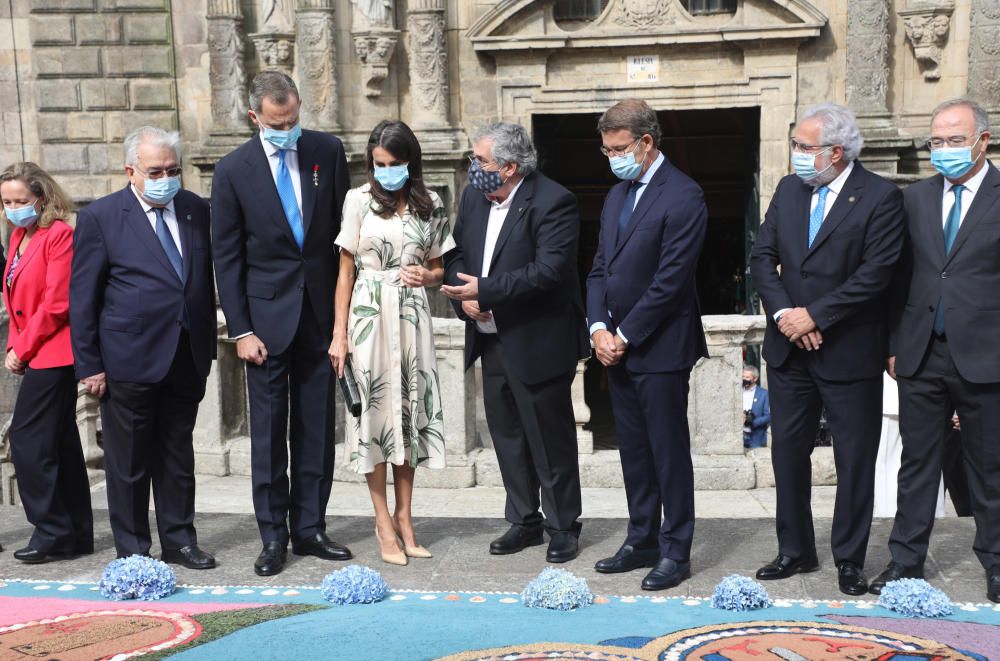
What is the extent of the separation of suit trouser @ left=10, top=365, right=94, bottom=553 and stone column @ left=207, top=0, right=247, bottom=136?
741 cm

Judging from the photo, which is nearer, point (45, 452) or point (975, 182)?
point (975, 182)

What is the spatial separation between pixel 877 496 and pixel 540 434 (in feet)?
7.94

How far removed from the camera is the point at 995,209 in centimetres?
466

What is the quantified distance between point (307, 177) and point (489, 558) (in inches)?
69.6

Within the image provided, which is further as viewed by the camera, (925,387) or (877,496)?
(877,496)

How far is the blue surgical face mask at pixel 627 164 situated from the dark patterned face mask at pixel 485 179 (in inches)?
19.2

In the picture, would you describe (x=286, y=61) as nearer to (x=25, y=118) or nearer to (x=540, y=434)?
(x=25, y=118)

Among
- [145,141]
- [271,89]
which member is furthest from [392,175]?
[145,141]

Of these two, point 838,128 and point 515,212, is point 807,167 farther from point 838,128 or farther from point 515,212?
point 515,212

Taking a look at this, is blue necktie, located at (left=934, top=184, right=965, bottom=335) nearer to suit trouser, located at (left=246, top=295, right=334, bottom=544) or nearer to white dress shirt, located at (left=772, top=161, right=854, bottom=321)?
white dress shirt, located at (left=772, top=161, right=854, bottom=321)

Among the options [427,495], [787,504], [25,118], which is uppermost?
[25,118]

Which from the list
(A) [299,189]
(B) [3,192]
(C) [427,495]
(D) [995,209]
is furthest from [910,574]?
(B) [3,192]

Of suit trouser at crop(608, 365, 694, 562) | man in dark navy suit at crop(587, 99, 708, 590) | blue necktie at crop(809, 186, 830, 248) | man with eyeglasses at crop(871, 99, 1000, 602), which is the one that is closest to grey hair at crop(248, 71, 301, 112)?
man in dark navy suit at crop(587, 99, 708, 590)

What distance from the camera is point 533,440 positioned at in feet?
17.7
